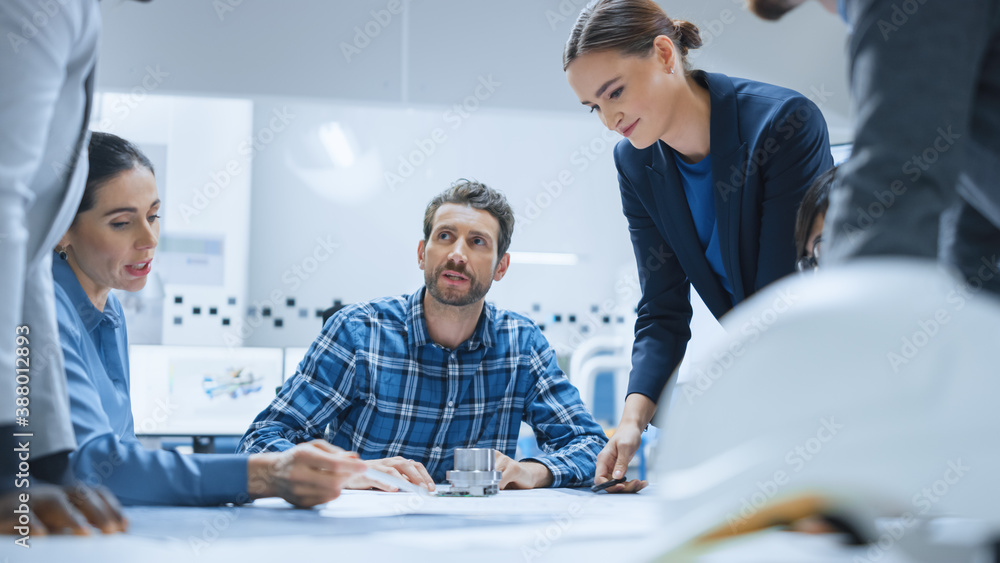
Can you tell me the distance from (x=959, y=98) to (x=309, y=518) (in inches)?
26.7

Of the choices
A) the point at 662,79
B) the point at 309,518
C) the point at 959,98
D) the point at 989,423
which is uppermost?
the point at 662,79

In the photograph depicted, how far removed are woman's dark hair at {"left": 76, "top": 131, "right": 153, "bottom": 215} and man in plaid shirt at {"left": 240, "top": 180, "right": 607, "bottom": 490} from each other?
527 mm

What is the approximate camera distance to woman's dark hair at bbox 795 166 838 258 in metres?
1.09

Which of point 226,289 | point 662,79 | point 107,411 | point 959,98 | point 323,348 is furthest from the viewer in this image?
point 226,289

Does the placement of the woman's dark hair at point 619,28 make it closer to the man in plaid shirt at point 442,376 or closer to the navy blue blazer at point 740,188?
the navy blue blazer at point 740,188

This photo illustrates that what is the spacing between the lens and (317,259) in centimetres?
371

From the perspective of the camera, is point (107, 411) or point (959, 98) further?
point (107, 411)

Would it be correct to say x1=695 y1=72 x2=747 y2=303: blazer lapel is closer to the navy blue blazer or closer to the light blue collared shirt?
the navy blue blazer

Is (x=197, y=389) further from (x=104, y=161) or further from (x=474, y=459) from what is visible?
(x=474, y=459)

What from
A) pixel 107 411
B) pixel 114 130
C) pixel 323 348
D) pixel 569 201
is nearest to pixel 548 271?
pixel 569 201

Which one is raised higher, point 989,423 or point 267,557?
point 989,423

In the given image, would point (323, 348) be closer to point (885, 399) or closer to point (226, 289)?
point (885, 399)

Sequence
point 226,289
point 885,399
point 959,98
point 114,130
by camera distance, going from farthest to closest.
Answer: point 226,289 < point 114,130 < point 959,98 < point 885,399

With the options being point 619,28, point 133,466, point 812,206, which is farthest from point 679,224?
point 133,466
